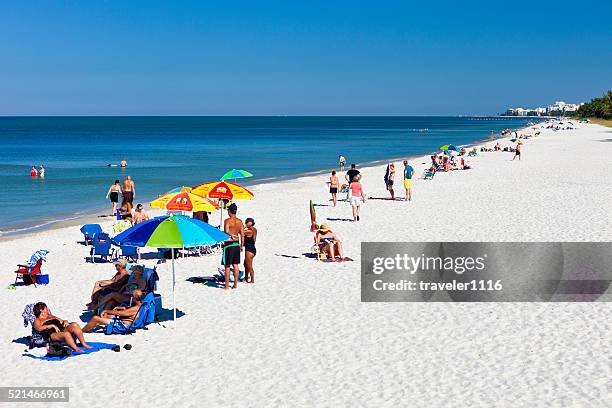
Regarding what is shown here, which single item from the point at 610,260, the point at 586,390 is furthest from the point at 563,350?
the point at 610,260

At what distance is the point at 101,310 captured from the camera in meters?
9.61

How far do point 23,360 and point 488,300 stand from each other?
6.82 metres

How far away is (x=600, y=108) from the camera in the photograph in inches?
6053

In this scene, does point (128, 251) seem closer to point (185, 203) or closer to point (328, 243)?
point (185, 203)

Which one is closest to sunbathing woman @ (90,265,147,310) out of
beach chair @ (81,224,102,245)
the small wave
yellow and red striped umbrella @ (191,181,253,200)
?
yellow and red striped umbrella @ (191,181,253,200)

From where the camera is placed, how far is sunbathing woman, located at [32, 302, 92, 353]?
27.4ft

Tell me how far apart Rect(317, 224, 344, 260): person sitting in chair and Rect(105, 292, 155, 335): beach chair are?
15.5ft

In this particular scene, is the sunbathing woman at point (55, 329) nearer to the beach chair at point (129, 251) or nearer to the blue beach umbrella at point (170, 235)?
the blue beach umbrella at point (170, 235)

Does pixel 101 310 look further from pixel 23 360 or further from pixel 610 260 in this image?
pixel 610 260

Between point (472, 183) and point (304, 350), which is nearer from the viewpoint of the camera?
point (304, 350)

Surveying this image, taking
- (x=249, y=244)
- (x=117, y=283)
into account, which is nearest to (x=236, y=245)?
(x=249, y=244)

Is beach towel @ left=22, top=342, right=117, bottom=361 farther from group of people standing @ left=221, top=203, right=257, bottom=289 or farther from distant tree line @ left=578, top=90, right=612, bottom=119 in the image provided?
distant tree line @ left=578, top=90, right=612, bottom=119

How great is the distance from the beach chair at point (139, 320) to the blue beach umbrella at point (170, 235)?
1.17ft

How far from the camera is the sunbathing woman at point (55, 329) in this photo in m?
8.35
